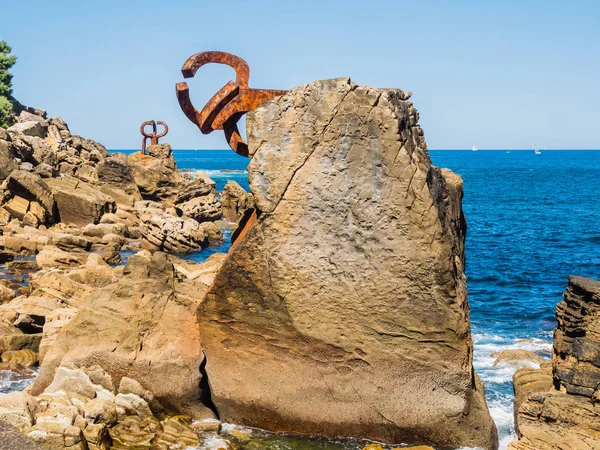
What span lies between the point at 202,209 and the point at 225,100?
28277mm

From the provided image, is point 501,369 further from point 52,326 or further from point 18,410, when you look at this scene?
point 18,410

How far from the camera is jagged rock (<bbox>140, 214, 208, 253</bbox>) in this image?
105 ft

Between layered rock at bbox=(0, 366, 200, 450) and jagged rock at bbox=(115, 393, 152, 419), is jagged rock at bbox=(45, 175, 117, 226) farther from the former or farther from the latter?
jagged rock at bbox=(115, 393, 152, 419)

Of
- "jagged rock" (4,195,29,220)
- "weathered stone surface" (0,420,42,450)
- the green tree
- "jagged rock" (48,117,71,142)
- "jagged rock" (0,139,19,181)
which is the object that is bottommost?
"jagged rock" (4,195,29,220)

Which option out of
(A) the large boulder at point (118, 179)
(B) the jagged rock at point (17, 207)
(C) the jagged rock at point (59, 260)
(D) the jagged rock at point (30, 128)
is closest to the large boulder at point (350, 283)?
(C) the jagged rock at point (59, 260)

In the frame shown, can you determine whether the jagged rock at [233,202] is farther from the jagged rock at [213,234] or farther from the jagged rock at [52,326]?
the jagged rock at [52,326]

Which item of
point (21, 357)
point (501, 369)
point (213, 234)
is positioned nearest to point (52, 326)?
point (21, 357)

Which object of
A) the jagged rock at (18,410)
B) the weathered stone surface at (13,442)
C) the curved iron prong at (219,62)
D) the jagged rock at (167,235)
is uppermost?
the curved iron prong at (219,62)

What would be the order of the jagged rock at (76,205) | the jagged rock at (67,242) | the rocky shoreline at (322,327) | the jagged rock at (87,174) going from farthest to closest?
the jagged rock at (87,174) → the jagged rock at (76,205) → the jagged rock at (67,242) → the rocky shoreline at (322,327)

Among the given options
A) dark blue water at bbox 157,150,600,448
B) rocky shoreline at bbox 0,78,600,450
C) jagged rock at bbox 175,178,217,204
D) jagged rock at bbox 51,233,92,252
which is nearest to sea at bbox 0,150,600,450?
dark blue water at bbox 157,150,600,448

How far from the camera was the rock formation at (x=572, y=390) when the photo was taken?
387 inches

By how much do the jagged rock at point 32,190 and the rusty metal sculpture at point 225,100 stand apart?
69.8ft

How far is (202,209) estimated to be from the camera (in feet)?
132

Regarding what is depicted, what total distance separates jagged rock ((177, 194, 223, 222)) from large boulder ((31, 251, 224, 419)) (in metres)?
27.4
